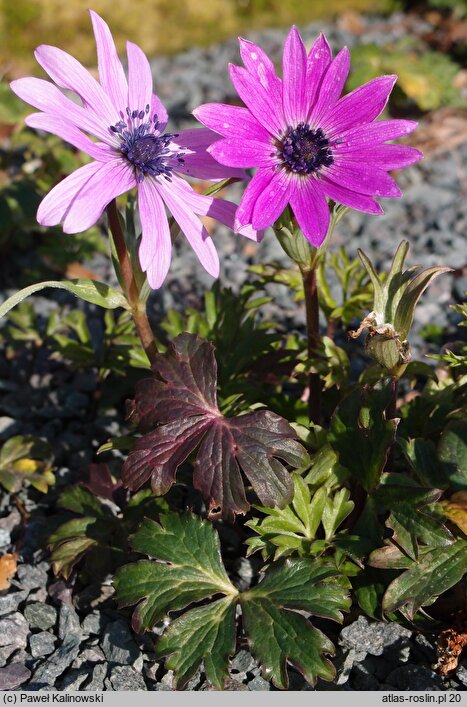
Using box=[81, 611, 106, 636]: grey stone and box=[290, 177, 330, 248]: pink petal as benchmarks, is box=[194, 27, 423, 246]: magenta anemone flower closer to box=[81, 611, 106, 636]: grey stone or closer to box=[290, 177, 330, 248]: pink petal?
box=[290, 177, 330, 248]: pink petal

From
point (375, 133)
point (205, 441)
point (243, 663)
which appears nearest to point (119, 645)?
point (243, 663)

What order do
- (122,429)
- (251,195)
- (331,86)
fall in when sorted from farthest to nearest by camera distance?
(122,429) < (331,86) < (251,195)

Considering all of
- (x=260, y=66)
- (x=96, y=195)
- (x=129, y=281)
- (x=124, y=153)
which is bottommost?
(x=129, y=281)

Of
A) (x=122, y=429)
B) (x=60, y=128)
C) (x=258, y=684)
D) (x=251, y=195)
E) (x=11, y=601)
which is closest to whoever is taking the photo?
(x=60, y=128)

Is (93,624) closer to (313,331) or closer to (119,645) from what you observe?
(119,645)

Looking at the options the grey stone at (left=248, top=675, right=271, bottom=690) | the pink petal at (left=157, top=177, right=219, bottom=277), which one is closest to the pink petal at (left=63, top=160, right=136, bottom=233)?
the pink petal at (left=157, top=177, right=219, bottom=277)

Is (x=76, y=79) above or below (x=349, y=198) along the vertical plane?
above

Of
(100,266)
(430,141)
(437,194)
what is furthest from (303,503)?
(430,141)

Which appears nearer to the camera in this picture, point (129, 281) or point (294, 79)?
point (294, 79)

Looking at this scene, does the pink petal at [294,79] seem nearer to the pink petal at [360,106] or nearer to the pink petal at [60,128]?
the pink petal at [360,106]
